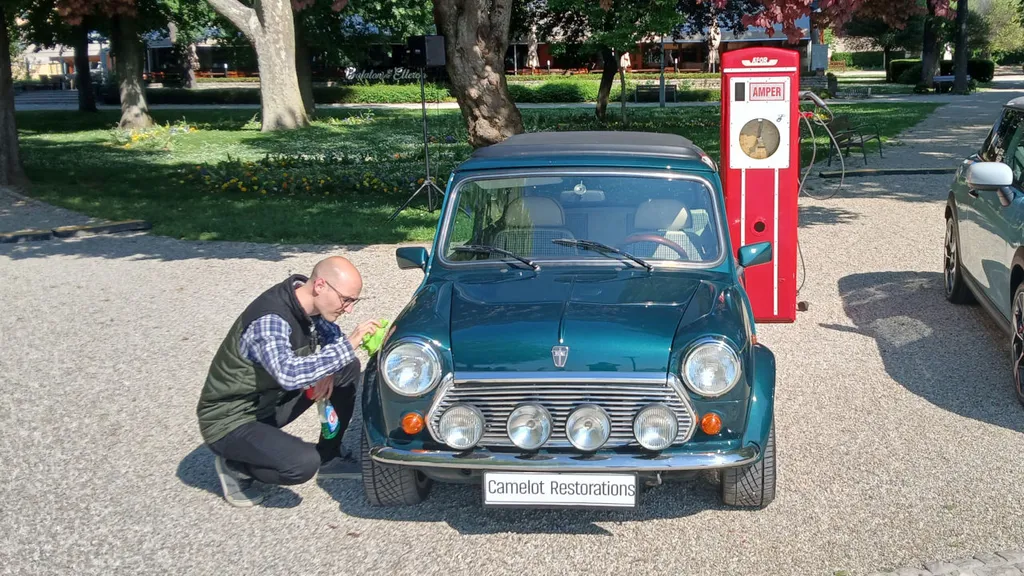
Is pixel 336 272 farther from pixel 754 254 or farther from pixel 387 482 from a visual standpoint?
pixel 754 254

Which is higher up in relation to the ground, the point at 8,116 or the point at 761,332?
the point at 8,116

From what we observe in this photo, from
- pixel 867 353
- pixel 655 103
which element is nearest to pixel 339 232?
pixel 867 353

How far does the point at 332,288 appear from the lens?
497 cm

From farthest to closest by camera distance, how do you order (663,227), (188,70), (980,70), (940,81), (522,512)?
1. (188,70)
2. (980,70)
3. (940,81)
4. (663,227)
5. (522,512)

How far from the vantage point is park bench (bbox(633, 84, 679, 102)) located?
46.3m

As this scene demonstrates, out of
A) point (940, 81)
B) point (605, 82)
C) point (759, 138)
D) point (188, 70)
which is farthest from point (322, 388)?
point (188, 70)

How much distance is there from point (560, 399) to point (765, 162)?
456 cm

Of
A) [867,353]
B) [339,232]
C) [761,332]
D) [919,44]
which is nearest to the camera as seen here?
[867,353]

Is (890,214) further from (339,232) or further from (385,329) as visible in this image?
(385,329)

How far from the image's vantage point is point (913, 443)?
19.9 ft

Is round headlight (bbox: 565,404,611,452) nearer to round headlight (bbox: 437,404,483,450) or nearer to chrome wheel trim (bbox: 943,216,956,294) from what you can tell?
round headlight (bbox: 437,404,483,450)

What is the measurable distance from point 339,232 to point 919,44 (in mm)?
59691

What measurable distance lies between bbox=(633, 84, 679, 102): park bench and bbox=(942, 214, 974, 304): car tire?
37414 millimetres

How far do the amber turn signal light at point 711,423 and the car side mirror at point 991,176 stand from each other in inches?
136
